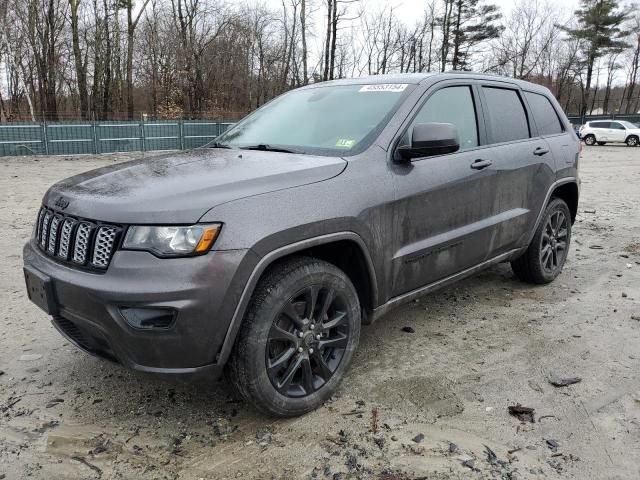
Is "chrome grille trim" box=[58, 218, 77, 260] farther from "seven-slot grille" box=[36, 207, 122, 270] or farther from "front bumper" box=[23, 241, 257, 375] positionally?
"front bumper" box=[23, 241, 257, 375]

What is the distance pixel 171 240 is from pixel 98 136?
2047 cm

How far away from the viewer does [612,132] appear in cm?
2958

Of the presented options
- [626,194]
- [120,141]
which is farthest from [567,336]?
[120,141]

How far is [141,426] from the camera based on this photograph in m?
2.74

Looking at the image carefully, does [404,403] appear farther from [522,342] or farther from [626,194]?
[626,194]

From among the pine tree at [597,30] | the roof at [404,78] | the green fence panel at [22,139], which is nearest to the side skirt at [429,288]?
the roof at [404,78]

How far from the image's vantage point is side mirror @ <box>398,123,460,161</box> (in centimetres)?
298

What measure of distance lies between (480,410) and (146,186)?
6.86ft

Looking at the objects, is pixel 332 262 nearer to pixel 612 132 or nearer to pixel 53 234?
pixel 53 234

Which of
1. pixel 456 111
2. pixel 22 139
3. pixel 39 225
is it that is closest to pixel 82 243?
pixel 39 225

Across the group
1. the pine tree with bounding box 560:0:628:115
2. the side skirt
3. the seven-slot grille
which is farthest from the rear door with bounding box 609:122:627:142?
the seven-slot grille

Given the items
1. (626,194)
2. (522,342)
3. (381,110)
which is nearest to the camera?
(381,110)

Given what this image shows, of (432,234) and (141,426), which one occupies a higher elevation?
(432,234)

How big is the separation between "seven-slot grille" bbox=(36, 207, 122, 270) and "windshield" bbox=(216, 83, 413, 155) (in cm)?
130
